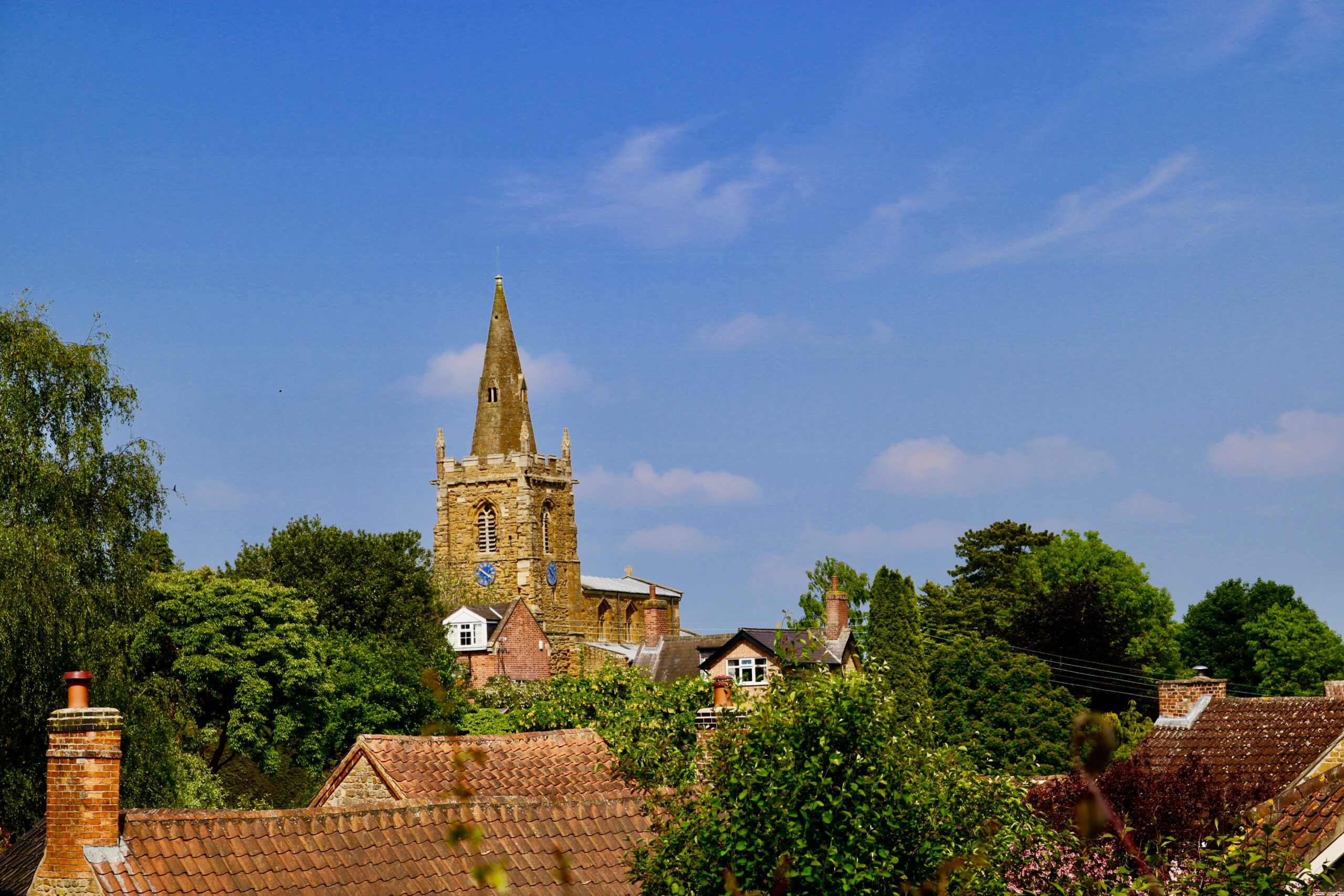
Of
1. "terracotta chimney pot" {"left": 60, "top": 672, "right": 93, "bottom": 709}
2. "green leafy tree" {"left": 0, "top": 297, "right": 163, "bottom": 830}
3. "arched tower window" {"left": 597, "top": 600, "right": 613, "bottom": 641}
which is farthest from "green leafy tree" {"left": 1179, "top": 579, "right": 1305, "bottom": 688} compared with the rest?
"terracotta chimney pot" {"left": 60, "top": 672, "right": 93, "bottom": 709}

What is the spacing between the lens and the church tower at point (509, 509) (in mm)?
107250

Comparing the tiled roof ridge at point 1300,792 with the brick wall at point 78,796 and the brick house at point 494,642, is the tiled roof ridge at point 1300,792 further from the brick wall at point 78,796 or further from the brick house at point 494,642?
the brick house at point 494,642

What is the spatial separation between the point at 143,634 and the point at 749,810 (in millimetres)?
45108

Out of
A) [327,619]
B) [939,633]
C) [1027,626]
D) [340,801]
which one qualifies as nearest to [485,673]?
[327,619]

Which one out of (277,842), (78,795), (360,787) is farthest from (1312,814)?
(360,787)

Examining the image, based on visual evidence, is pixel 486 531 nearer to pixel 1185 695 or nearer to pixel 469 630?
pixel 469 630

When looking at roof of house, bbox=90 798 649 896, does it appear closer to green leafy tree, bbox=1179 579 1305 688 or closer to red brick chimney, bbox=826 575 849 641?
red brick chimney, bbox=826 575 849 641

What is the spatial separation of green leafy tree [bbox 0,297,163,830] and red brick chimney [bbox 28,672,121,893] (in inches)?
726

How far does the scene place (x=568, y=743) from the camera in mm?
25047

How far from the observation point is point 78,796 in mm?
14758

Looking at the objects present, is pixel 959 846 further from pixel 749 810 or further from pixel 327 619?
pixel 327 619

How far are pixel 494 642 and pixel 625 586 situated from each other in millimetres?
39831

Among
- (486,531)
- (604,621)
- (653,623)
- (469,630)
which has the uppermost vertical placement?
(486,531)

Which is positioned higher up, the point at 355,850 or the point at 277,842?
the point at 277,842
